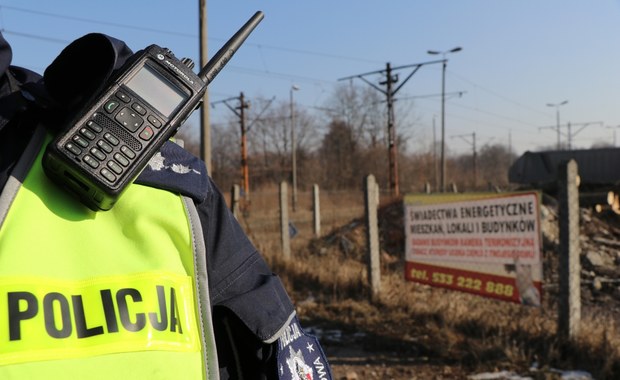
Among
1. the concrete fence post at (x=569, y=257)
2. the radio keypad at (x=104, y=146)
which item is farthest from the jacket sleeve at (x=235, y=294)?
the concrete fence post at (x=569, y=257)

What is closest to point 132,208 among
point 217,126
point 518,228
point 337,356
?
point 337,356

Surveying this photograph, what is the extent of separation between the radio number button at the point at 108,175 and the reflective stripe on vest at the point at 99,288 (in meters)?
0.07

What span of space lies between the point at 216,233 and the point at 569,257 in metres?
4.23

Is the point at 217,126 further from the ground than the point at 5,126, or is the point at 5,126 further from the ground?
the point at 217,126

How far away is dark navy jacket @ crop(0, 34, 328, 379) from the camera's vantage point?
103cm

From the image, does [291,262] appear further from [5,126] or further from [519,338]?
[5,126]

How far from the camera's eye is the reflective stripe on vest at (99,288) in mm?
846

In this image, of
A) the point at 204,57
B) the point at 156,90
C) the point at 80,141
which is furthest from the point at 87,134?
the point at 204,57

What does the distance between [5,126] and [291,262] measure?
8220mm

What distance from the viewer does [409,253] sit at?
6.70 m

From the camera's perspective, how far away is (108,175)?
0.95 metres

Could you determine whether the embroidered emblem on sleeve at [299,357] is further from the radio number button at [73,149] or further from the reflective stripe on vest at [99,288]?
the radio number button at [73,149]

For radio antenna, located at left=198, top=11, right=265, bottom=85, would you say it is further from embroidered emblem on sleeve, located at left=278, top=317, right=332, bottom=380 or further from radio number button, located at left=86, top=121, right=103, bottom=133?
Answer: embroidered emblem on sleeve, located at left=278, top=317, right=332, bottom=380

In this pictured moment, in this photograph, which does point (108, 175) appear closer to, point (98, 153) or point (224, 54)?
point (98, 153)
